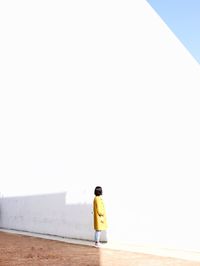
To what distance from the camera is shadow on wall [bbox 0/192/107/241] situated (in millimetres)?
10663

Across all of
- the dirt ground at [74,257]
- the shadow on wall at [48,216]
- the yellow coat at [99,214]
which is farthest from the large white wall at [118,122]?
the dirt ground at [74,257]

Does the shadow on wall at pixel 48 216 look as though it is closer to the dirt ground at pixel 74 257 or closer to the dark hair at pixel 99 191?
the dark hair at pixel 99 191

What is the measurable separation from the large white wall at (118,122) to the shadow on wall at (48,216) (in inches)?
3.7

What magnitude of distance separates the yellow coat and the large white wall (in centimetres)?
43

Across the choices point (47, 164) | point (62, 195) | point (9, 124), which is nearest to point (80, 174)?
point (62, 195)

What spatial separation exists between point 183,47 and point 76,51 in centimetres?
300

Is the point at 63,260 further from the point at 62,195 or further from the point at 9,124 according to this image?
the point at 9,124

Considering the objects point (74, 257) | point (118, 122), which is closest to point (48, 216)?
point (118, 122)

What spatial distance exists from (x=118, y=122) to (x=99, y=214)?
227 centimetres

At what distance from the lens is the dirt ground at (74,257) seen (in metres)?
6.64

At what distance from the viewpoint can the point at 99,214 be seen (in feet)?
30.2

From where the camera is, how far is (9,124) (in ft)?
54.7

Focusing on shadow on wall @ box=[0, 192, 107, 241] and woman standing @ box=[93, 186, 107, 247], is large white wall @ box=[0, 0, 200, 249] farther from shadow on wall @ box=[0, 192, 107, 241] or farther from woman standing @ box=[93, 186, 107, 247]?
woman standing @ box=[93, 186, 107, 247]

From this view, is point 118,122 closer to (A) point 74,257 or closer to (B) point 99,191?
(B) point 99,191
